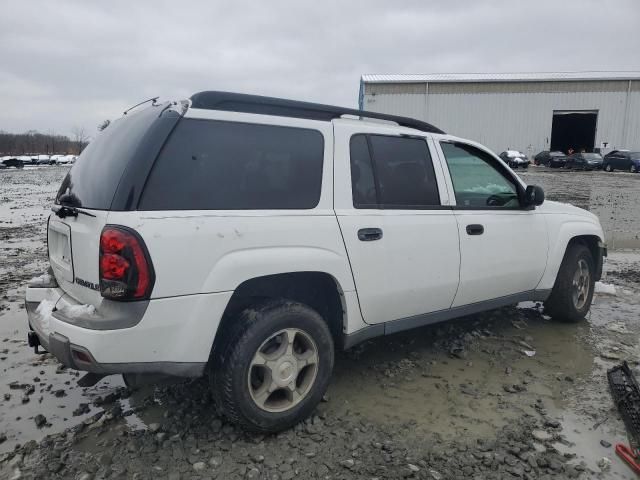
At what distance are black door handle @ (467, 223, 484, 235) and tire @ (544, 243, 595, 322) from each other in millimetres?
1445

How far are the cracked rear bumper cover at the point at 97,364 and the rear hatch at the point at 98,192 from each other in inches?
9.3

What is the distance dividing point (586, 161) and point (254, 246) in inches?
1516

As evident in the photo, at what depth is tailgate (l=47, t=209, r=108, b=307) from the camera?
2.48 m

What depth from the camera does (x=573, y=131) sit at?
156 ft

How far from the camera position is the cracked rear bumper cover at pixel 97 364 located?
2.39 m

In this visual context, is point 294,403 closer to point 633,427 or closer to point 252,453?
point 252,453

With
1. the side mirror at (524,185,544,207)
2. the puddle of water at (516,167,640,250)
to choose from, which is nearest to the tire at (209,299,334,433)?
the side mirror at (524,185,544,207)

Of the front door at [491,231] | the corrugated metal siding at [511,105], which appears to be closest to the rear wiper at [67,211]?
the front door at [491,231]

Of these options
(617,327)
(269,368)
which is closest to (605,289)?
(617,327)

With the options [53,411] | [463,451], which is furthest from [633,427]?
[53,411]

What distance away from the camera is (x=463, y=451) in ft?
9.11

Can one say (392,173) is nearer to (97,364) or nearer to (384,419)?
(384,419)

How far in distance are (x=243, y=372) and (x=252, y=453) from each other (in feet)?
1.61

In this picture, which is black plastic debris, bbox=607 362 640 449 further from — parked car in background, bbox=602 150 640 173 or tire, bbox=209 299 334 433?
parked car in background, bbox=602 150 640 173
